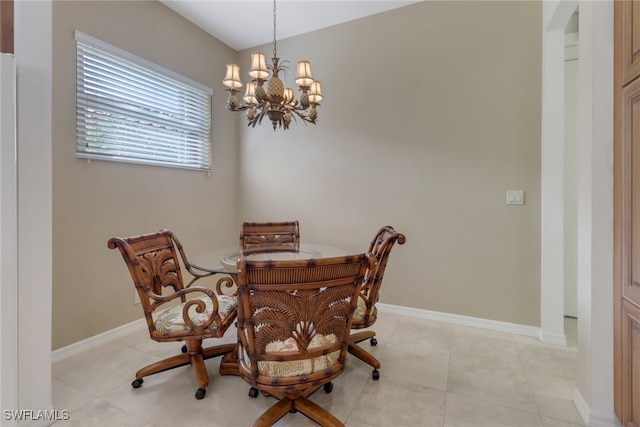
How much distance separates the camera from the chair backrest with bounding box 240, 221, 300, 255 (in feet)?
8.34

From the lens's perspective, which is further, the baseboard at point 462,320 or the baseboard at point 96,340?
the baseboard at point 462,320

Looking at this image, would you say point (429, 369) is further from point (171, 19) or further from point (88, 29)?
point (171, 19)

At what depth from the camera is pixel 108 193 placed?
2320 mm

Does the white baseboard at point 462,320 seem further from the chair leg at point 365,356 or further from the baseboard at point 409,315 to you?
the chair leg at point 365,356

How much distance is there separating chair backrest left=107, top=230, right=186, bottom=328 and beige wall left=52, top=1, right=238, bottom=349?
2.59 ft

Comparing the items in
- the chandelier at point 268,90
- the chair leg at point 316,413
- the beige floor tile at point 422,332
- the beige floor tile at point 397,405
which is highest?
the chandelier at point 268,90

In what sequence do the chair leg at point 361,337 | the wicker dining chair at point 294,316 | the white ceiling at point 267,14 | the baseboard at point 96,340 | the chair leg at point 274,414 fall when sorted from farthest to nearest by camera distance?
the white ceiling at point 267,14
the chair leg at point 361,337
the baseboard at point 96,340
the chair leg at point 274,414
the wicker dining chair at point 294,316

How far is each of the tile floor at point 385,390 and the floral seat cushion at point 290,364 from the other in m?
0.46

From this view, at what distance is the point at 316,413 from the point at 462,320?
1.82 meters

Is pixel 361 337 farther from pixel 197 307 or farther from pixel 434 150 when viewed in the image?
pixel 434 150

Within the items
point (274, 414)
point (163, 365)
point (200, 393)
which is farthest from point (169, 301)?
point (274, 414)

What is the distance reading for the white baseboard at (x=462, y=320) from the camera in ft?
7.94

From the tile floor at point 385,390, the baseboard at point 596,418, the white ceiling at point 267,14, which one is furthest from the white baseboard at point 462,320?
the white ceiling at point 267,14

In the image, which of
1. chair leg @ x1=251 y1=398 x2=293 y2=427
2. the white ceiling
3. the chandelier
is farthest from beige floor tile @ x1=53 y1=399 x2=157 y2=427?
the white ceiling
